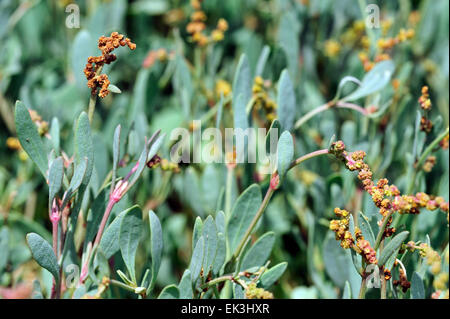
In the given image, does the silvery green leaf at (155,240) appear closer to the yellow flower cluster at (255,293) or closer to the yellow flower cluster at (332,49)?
the yellow flower cluster at (255,293)

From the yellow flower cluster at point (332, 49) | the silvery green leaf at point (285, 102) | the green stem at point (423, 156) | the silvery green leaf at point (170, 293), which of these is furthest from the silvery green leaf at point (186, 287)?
the yellow flower cluster at point (332, 49)

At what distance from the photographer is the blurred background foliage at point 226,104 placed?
120cm

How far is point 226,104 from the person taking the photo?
4.12 feet

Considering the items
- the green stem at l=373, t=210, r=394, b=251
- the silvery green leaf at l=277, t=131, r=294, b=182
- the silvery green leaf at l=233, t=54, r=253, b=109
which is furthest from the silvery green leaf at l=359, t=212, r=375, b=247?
the silvery green leaf at l=233, t=54, r=253, b=109

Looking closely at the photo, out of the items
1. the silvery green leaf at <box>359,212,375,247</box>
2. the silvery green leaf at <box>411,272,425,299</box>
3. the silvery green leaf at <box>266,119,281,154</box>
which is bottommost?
the silvery green leaf at <box>411,272,425,299</box>

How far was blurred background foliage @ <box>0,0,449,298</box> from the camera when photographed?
1.20m

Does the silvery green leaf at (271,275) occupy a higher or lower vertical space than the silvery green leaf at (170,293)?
higher

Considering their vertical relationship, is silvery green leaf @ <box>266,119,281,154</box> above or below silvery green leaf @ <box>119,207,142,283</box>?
above

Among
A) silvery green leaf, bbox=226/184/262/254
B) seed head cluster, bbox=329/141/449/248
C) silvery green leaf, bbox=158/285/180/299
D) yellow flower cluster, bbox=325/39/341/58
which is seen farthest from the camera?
yellow flower cluster, bbox=325/39/341/58

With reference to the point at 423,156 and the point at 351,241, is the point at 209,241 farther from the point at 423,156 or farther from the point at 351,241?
the point at 423,156

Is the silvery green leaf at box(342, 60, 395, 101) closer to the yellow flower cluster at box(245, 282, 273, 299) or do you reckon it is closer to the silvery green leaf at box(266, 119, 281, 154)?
the silvery green leaf at box(266, 119, 281, 154)

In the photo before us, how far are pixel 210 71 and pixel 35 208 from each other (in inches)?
21.6

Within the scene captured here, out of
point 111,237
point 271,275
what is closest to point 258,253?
point 271,275

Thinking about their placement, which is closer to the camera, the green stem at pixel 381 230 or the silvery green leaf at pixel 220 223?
the green stem at pixel 381 230
